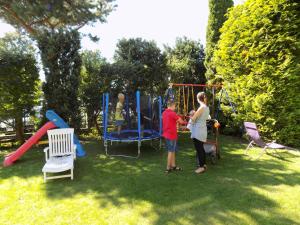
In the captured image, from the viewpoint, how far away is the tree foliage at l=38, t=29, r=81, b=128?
26.7ft

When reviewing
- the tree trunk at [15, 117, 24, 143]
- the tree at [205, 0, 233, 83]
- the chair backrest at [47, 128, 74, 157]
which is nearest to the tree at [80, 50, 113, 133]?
the tree trunk at [15, 117, 24, 143]

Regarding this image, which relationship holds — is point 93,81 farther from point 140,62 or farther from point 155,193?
point 155,193

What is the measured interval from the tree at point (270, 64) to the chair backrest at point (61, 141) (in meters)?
5.44

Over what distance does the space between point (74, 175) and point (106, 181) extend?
2.88ft

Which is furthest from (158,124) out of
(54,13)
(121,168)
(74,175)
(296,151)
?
(54,13)

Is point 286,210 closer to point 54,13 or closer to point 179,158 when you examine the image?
point 179,158

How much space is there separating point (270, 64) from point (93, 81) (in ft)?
20.3

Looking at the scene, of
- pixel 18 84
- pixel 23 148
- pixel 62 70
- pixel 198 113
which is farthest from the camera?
pixel 62 70

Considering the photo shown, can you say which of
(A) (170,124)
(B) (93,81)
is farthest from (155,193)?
(B) (93,81)

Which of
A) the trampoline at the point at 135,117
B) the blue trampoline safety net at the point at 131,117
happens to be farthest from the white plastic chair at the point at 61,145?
the trampoline at the point at 135,117

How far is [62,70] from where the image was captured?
842 centimetres

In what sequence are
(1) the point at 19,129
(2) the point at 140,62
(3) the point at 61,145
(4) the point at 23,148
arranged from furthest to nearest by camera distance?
(2) the point at 140,62
(1) the point at 19,129
(4) the point at 23,148
(3) the point at 61,145

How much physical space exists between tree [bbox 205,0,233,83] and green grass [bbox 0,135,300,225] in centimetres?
529

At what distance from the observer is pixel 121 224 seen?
331 centimetres
